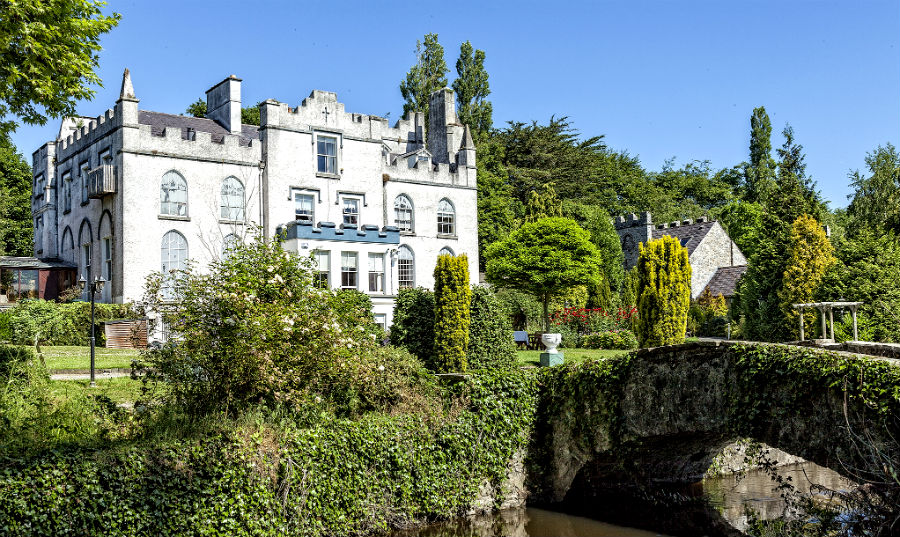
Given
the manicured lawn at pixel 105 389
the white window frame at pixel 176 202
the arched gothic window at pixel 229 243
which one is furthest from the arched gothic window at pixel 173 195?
the manicured lawn at pixel 105 389

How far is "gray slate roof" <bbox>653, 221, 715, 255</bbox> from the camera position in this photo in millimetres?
44362

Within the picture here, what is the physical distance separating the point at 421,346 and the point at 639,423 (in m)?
9.38

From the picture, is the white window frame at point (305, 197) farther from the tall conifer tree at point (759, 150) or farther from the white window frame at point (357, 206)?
the tall conifer tree at point (759, 150)

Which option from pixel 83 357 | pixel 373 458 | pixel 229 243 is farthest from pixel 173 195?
pixel 373 458

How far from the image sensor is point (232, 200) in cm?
3192

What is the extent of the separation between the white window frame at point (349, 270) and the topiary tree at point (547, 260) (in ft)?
18.5

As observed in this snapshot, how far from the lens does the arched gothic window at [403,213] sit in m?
36.1

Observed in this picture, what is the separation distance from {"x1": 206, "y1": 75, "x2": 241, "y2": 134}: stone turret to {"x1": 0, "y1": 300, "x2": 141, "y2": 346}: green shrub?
9805 millimetres

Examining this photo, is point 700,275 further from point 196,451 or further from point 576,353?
point 196,451

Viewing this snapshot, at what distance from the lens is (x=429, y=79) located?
48625mm

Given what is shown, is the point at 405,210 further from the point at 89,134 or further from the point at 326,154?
the point at 89,134

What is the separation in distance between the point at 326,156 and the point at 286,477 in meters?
24.3

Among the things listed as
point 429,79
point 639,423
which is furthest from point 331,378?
point 429,79

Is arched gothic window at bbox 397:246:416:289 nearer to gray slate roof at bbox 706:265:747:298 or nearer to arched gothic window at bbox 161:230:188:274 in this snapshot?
arched gothic window at bbox 161:230:188:274
